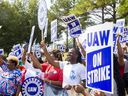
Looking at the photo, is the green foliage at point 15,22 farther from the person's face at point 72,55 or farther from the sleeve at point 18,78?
the person's face at point 72,55

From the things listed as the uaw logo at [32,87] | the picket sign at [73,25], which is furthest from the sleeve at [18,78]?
the picket sign at [73,25]

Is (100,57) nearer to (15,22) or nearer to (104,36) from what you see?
(104,36)

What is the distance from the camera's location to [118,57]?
6.28m

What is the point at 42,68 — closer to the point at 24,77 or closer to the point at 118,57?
the point at 24,77

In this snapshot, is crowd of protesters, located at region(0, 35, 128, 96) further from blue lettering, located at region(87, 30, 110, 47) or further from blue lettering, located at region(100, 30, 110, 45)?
blue lettering, located at region(100, 30, 110, 45)

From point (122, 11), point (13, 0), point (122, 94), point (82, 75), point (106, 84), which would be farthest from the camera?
point (13, 0)

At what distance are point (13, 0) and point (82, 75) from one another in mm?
54808

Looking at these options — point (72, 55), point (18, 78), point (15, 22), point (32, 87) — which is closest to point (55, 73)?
point (18, 78)

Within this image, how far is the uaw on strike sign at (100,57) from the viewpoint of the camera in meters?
4.40

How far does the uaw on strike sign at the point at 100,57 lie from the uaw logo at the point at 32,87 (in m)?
3.85

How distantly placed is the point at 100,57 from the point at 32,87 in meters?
4.19

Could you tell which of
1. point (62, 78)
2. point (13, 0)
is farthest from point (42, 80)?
point (13, 0)

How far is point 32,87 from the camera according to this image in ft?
28.0

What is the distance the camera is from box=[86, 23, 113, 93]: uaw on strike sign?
4398mm
